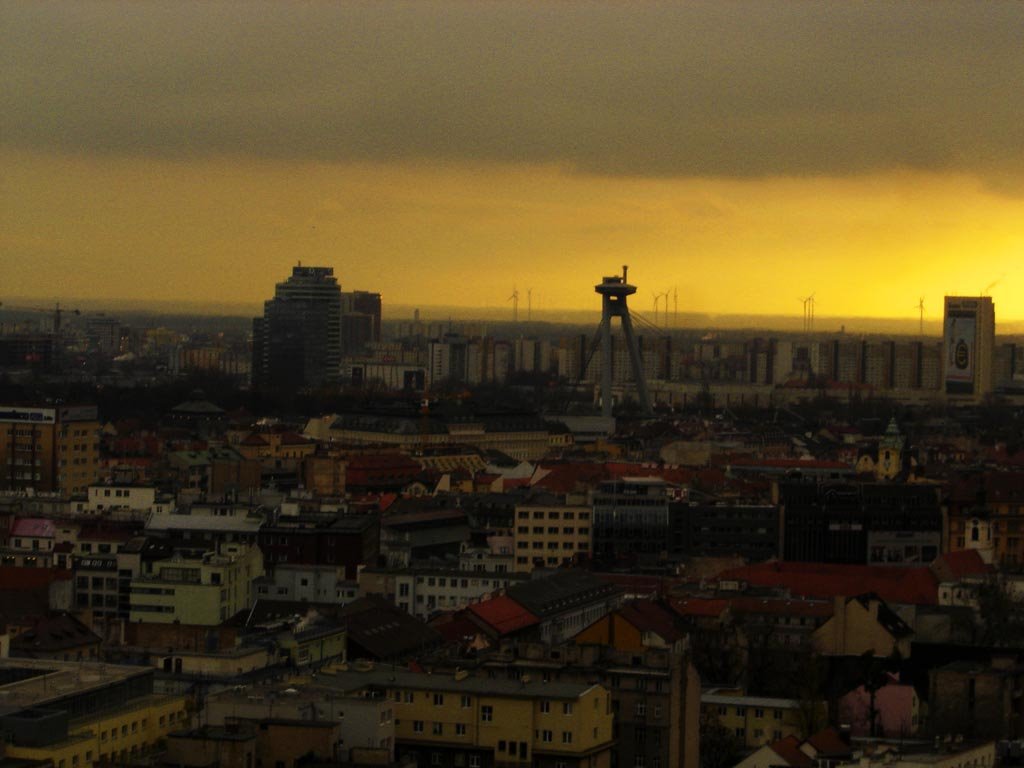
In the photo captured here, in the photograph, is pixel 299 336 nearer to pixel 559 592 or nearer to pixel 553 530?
pixel 553 530

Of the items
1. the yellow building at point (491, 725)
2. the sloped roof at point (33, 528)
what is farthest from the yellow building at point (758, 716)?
the sloped roof at point (33, 528)

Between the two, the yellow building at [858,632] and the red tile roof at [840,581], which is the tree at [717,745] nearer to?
the yellow building at [858,632]

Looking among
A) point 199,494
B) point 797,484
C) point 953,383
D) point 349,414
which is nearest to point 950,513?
point 797,484

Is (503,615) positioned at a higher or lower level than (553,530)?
lower

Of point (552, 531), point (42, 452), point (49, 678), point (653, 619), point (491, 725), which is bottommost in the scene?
point (491, 725)

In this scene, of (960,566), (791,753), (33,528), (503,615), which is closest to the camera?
(791,753)

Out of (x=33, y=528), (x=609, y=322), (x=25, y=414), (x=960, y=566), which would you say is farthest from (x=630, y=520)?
(x=609, y=322)

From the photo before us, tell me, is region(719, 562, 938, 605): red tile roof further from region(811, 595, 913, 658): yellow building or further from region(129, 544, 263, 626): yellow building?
region(129, 544, 263, 626): yellow building
